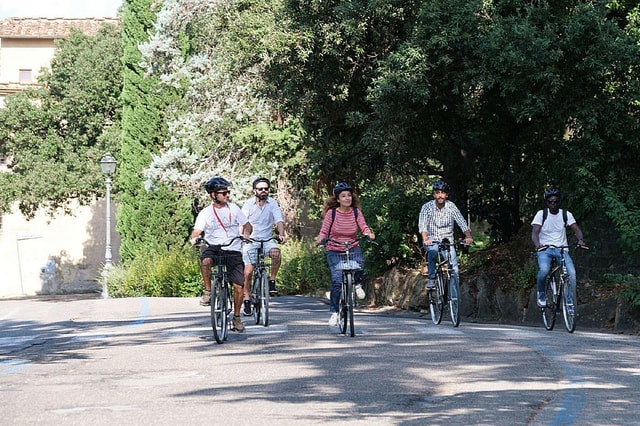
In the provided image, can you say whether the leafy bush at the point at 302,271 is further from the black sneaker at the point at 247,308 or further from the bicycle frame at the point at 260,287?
the black sneaker at the point at 247,308

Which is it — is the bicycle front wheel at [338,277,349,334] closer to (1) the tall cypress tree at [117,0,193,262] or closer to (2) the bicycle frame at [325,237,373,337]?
(2) the bicycle frame at [325,237,373,337]

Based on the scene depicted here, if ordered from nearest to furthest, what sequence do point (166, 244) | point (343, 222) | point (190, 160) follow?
point (343, 222), point (190, 160), point (166, 244)

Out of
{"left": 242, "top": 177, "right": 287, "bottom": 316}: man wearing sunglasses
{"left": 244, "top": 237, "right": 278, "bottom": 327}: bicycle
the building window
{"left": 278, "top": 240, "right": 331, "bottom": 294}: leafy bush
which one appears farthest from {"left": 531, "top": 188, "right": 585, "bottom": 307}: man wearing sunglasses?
the building window

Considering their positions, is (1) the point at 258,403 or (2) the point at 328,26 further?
(2) the point at 328,26

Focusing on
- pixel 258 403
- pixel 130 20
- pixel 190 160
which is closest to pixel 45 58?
pixel 130 20

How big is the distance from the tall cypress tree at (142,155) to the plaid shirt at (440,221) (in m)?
27.3

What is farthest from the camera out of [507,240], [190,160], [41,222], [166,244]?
[41,222]

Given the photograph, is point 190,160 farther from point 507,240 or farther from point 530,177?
point 530,177

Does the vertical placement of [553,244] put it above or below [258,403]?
above

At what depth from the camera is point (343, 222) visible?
607 inches

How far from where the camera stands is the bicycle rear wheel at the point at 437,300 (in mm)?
17859

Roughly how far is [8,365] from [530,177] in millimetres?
12782

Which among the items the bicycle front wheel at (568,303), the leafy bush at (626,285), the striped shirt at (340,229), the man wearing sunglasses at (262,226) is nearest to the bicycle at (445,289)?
the bicycle front wheel at (568,303)

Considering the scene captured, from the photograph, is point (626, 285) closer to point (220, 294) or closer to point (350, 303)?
point (350, 303)
